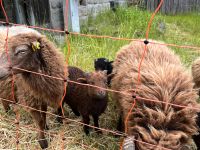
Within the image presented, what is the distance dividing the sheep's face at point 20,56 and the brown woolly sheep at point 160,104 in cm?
98

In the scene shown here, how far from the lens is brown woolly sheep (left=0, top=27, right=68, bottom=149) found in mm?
3232

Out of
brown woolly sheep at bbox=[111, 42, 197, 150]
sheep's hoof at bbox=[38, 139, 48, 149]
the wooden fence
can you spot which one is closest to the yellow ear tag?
brown woolly sheep at bbox=[111, 42, 197, 150]

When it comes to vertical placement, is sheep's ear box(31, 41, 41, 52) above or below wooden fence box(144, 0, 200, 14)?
above

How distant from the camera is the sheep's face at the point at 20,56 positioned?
10.5ft

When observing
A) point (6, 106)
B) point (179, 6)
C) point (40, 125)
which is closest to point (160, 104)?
point (40, 125)

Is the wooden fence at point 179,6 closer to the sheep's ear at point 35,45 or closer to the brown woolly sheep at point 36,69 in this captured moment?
the brown woolly sheep at point 36,69

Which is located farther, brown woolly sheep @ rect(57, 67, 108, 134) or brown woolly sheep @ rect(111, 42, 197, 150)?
brown woolly sheep @ rect(57, 67, 108, 134)

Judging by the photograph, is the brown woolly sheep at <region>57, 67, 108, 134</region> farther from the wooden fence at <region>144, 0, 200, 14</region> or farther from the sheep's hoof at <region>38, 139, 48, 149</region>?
the wooden fence at <region>144, 0, 200, 14</region>

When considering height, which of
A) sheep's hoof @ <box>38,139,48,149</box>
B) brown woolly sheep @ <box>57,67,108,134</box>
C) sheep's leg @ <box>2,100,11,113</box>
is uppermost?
brown woolly sheep @ <box>57,67,108,134</box>

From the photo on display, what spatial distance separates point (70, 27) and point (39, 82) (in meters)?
3.90

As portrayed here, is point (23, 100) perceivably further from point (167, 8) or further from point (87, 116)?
point (167, 8)

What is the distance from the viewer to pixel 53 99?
3592 millimetres

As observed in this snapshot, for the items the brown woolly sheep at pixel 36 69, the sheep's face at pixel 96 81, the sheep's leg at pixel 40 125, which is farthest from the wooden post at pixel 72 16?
the sheep's leg at pixel 40 125

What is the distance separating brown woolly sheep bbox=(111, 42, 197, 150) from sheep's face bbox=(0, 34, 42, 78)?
98cm
